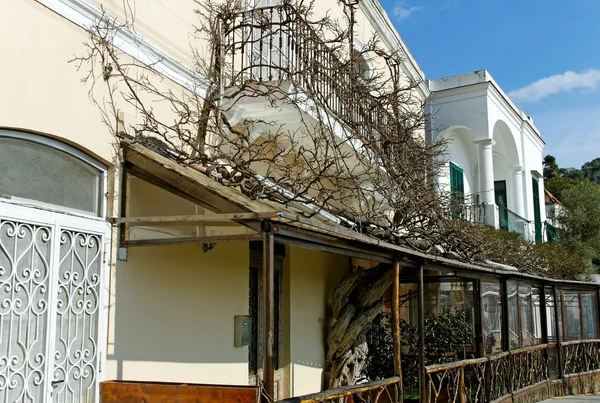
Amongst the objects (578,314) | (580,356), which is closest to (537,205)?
(578,314)

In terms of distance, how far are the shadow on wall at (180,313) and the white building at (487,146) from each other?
30.3ft

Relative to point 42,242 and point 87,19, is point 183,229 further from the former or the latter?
point 87,19

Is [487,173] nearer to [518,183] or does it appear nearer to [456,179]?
[456,179]

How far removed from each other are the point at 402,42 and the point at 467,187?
20.2 ft

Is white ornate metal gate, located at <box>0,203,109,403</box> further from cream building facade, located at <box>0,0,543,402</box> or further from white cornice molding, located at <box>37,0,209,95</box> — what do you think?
white cornice molding, located at <box>37,0,209,95</box>

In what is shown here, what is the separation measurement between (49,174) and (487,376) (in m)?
8.12

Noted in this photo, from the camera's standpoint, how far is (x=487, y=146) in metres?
18.1

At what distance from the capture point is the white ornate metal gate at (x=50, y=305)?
4863 mm

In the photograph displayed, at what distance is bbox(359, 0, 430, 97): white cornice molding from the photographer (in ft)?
43.9

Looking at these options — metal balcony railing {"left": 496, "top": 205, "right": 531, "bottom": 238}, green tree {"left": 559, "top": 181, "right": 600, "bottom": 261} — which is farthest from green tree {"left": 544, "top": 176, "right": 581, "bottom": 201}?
metal balcony railing {"left": 496, "top": 205, "right": 531, "bottom": 238}

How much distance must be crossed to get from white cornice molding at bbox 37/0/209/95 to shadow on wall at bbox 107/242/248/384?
6.42 ft

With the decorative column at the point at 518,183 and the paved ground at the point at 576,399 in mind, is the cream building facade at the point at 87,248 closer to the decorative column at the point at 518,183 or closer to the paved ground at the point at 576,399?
the paved ground at the point at 576,399

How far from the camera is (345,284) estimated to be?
10.6m

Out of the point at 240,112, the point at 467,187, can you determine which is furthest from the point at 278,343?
the point at 467,187
